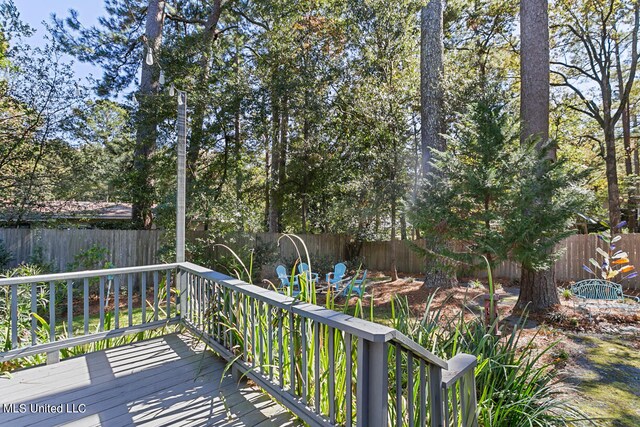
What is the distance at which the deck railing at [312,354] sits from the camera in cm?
145

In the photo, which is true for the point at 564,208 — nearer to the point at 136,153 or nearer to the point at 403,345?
the point at 403,345

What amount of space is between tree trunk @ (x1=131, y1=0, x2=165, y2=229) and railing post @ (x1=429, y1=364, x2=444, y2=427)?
25.5ft

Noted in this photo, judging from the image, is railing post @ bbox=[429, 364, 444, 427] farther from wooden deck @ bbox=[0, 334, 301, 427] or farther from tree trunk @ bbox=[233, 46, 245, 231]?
tree trunk @ bbox=[233, 46, 245, 231]

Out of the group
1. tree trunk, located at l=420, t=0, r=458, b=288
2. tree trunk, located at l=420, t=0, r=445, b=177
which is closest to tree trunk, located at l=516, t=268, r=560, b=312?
tree trunk, located at l=420, t=0, r=458, b=288

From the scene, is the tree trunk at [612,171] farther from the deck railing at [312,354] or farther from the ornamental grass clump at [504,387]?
the deck railing at [312,354]

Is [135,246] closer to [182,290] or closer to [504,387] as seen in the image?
[182,290]

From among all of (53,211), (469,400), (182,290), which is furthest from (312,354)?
(53,211)

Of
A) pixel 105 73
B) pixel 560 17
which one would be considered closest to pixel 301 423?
pixel 105 73

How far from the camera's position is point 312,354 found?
6.53ft

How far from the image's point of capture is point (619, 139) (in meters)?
13.3

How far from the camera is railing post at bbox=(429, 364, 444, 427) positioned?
57.6 inches

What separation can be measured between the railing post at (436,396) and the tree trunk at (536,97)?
183 inches

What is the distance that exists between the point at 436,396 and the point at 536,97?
5.64 metres

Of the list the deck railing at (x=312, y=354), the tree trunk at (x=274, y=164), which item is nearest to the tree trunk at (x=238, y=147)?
the tree trunk at (x=274, y=164)
